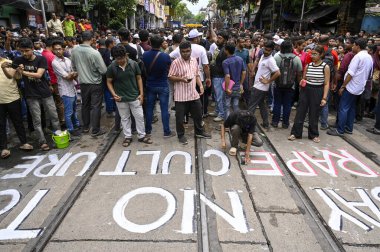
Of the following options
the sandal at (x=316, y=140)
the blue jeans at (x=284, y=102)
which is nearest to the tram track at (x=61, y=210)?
the blue jeans at (x=284, y=102)

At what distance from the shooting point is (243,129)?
215 inches

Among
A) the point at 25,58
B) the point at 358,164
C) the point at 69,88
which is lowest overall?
the point at 358,164

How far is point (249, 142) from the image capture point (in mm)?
5434

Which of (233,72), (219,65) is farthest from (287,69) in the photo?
(219,65)

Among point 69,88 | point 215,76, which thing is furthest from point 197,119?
point 69,88

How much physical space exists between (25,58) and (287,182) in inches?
199

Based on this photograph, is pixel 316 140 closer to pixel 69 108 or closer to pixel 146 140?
pixel 146 140

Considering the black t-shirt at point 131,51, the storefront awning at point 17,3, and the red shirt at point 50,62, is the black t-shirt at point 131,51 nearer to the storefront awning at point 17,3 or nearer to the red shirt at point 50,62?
the red shirt at point 50,62

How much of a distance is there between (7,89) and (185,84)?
3.23 meters

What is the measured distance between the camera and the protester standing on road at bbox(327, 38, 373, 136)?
6.39 meters

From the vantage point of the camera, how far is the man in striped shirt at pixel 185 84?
19.4ft

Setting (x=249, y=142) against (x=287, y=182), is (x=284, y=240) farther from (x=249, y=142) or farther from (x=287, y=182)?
(x=249, y=142)

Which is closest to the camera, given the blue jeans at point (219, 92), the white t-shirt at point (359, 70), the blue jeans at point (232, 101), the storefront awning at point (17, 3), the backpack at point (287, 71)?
the white t-shirt at point (359, 70)

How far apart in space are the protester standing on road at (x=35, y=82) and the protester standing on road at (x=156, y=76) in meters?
1.90
